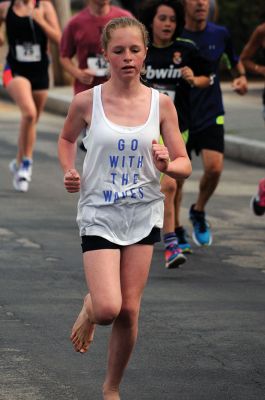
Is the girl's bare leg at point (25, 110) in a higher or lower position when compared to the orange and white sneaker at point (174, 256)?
lower

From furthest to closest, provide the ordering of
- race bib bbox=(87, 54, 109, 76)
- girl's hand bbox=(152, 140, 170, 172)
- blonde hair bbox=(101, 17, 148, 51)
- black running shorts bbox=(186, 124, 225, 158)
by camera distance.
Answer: race bib bbox=(87, 54, 109, 76) < black running shorts bbox=(186, 124, 225, 158) < blonde hair bbox=(101, 17, 148, 51) < girl's hand bbox=(152, 140, 170, 172)

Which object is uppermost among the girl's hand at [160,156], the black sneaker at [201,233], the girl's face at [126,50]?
the girl's face at [126,50]

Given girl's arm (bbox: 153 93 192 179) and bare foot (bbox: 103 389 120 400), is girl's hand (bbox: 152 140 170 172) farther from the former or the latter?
bare foot (bbox: 103 389 120 400)

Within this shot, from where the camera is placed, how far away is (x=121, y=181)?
20.4 ft

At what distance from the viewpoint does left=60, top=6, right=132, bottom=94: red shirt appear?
12.7 meters

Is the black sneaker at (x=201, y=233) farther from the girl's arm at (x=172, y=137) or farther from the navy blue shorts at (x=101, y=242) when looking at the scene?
the navy blue shorts at (x=101, y=242)

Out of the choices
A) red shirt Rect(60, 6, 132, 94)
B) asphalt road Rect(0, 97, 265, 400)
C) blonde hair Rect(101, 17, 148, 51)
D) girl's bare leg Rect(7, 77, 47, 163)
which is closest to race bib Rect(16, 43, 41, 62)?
girl's bare leg Rect(7, 77, 47, 163)

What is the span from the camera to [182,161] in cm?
626

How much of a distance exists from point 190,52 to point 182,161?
4.02 m

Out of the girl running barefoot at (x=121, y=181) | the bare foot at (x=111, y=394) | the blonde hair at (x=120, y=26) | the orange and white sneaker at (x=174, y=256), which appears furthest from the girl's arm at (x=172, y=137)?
the orange and white sneaker at (x=174, y=256)

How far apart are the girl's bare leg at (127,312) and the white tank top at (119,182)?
69 millimetres

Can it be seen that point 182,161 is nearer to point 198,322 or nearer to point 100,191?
point 100,191

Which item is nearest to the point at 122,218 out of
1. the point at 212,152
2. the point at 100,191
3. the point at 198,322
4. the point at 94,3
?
the point at 100,191

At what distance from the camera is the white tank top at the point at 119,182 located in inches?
244
